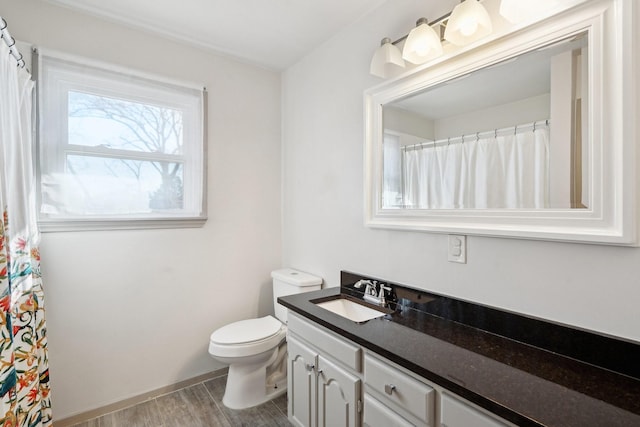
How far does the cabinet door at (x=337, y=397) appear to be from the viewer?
4.15 ft

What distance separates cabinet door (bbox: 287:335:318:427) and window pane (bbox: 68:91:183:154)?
61.7 inches

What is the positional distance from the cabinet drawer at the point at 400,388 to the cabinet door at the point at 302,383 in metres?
0.38

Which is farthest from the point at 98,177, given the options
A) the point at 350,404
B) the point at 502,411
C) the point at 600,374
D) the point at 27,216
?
the point at 600,374

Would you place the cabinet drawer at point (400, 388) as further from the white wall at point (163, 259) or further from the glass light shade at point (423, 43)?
the white wall at point (163, 259)

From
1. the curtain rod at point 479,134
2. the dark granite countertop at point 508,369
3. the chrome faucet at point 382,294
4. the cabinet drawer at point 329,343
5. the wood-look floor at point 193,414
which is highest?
the curtain rod at point 479,134

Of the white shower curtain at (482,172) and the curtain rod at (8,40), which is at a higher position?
the curtain rod at (8,40)

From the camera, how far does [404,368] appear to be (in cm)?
106

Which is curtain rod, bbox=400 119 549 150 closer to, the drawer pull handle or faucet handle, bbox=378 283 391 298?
faucet handle, bbox=378 283 391 298

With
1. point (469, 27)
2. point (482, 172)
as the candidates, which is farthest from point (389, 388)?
point (469, 27)

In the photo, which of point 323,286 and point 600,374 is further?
point 323,286

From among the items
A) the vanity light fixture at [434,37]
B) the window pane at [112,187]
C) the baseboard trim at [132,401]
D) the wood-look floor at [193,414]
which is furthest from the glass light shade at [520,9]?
the baseboard trim at [132,401]

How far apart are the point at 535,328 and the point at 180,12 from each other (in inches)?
95.7

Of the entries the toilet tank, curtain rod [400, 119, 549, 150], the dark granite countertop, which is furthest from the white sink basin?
curtain rod [400, 119, 549, 150]

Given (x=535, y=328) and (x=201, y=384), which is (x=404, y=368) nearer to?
(x=535, y=328)
